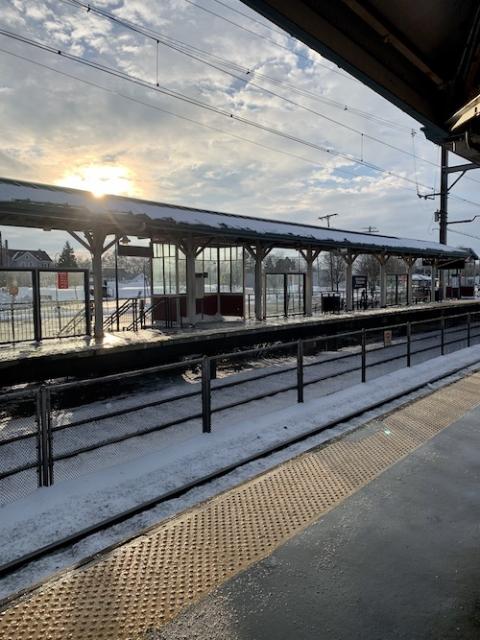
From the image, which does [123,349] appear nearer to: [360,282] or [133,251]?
[133,251]

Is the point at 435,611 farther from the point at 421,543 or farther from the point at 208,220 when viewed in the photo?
the point at 208,220

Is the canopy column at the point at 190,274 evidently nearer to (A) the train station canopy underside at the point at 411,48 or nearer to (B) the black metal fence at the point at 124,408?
(B) the black metal fence at the point at 124,408

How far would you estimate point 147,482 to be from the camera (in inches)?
183

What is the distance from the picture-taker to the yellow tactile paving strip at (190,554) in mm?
2705

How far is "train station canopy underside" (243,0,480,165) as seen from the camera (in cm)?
293

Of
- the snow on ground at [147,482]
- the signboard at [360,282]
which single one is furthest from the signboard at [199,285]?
the signboard at [360,282]

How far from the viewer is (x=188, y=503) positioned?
4.22m

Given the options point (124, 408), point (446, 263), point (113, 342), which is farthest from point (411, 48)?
point (446, 263)

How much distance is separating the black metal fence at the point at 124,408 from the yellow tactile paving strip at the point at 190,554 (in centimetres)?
154

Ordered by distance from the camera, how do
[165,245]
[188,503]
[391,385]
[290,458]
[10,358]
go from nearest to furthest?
[188,503] → [290,458] → [10,358] → [391,385] → [165,245]

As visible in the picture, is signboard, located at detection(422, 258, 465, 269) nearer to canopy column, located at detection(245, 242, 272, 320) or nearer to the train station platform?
canopy column, located at detection(245, 242, 272, 320)

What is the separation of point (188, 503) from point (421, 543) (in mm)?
1960

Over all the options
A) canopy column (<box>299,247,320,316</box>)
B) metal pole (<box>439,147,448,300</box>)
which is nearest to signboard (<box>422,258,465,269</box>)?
metal pole (<box>439,147,448,300</box>)

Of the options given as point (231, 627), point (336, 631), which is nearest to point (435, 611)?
point (336, 631)
